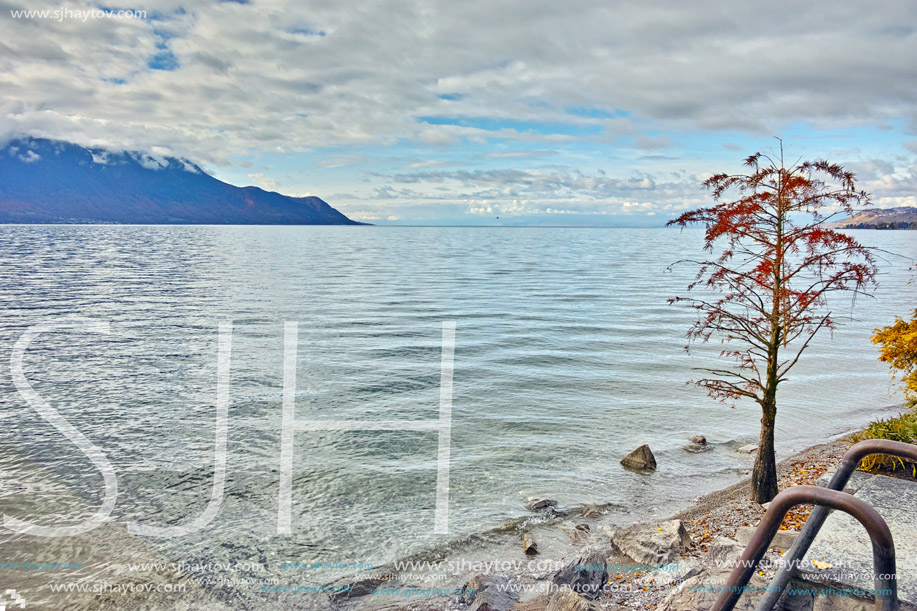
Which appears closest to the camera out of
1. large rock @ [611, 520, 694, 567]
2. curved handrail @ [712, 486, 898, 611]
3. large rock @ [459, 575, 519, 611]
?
curved handrail @ [712, 486, 898, 611]

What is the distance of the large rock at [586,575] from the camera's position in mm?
7754

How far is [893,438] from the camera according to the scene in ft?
32.0

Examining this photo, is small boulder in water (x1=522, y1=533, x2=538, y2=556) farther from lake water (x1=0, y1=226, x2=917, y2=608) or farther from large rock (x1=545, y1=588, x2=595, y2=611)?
large rock (x1=545, y1=588, x2=595, y2=611)

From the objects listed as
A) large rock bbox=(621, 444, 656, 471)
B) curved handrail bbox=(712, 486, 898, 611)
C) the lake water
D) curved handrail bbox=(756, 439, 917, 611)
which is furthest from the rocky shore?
curved handrail bbox=(712, 486, 898, 611)

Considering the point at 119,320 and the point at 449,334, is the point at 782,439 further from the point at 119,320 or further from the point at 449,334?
the point at 119,320

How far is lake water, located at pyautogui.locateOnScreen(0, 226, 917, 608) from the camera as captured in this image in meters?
11.6

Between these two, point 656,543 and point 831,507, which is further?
point 656,543

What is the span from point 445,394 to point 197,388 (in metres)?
9.17

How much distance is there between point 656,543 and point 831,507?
6771 millimetres

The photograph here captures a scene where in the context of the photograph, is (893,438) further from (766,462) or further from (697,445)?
(697,445)

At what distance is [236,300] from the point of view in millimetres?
42125

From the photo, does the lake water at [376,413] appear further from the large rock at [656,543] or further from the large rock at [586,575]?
the large rock at [586,575]

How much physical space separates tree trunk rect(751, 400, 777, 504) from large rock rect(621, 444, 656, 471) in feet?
9.94

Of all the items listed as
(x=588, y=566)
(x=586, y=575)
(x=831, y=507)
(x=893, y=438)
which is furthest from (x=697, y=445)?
(x=831, y=507)
